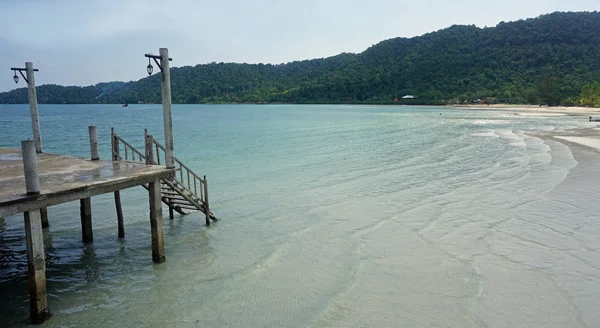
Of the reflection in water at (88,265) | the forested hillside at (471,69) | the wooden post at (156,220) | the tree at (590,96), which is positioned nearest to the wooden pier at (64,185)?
the wooden post at (156,220)

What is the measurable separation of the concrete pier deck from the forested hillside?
10617cm

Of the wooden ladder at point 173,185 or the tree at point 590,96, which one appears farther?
the tree at point 590,96

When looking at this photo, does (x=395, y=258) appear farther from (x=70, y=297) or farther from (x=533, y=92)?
(x=533, y=92)

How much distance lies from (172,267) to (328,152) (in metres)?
22.9

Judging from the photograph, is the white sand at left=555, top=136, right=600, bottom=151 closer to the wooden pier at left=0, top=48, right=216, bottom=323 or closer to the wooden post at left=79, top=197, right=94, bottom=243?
the wooden pier at left=0, top=48, right=216, bottom=323

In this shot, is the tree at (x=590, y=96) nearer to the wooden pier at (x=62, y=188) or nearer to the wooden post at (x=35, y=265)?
the wooden pier at (x=62, y=188)

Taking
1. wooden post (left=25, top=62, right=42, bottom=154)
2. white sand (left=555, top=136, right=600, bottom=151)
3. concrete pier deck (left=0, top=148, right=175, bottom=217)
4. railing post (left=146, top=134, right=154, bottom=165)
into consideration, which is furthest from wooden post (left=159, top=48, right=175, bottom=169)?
white sand (left=555, top=136, right=600, bottom=151)

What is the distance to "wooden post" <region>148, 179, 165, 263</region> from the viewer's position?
384 inches

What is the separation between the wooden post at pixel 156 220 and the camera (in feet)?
32.0

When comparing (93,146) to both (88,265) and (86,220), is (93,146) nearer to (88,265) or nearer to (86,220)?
(86,220)

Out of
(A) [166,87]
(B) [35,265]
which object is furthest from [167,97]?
(B) [35,265]

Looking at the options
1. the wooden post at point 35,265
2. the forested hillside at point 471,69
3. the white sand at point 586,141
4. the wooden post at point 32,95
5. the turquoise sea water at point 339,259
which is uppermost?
the forested hillside at point 471,69

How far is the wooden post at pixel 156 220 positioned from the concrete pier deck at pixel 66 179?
31cm

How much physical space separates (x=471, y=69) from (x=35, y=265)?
14299 centimetres
